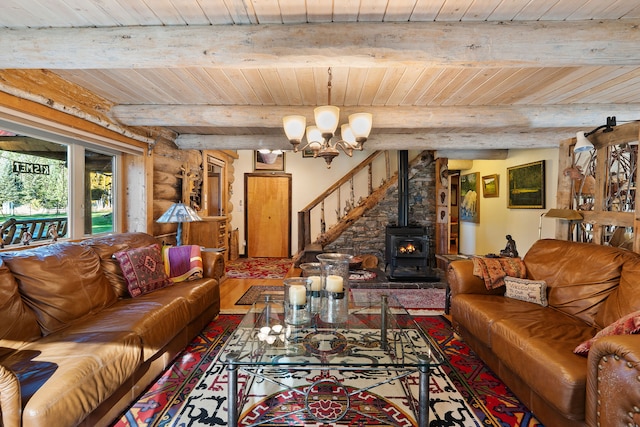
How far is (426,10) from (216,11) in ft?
3.94

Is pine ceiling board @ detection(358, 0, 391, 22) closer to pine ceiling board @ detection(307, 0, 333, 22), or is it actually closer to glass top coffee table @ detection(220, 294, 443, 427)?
pine ceiling board @ detection(307, 0, 333, 22)

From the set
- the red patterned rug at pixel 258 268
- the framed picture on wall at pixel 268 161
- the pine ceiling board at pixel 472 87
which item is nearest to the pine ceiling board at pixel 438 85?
the pine ceiling board at pixel 472 87

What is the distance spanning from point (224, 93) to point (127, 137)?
1407 millimetres

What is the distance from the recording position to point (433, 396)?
204cm

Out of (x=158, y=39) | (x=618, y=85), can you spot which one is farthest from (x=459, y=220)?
(x=158, y=39)

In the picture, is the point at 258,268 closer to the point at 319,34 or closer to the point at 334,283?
the point at 334,283

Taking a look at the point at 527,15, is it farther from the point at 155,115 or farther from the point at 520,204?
the point at 520,204

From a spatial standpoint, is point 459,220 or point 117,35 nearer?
point 117,35

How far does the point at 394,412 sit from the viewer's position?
1882mm

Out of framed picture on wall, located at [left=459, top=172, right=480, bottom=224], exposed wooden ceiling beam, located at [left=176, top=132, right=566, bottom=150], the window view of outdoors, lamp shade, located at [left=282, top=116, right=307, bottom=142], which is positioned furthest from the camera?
framed picture on wall, located at [left=459, top=172, right=480, bottom=224]

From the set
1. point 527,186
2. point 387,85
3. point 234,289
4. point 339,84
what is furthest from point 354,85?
point 527,186

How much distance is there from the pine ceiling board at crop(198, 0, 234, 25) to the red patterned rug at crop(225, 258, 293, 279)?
3.95m

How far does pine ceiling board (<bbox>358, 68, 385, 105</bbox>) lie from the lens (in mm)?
2659

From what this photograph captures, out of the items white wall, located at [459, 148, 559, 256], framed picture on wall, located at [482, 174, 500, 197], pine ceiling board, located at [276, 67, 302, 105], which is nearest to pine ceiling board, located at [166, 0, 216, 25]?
pine ceiling board, located at [276, 67, 302, 105]
